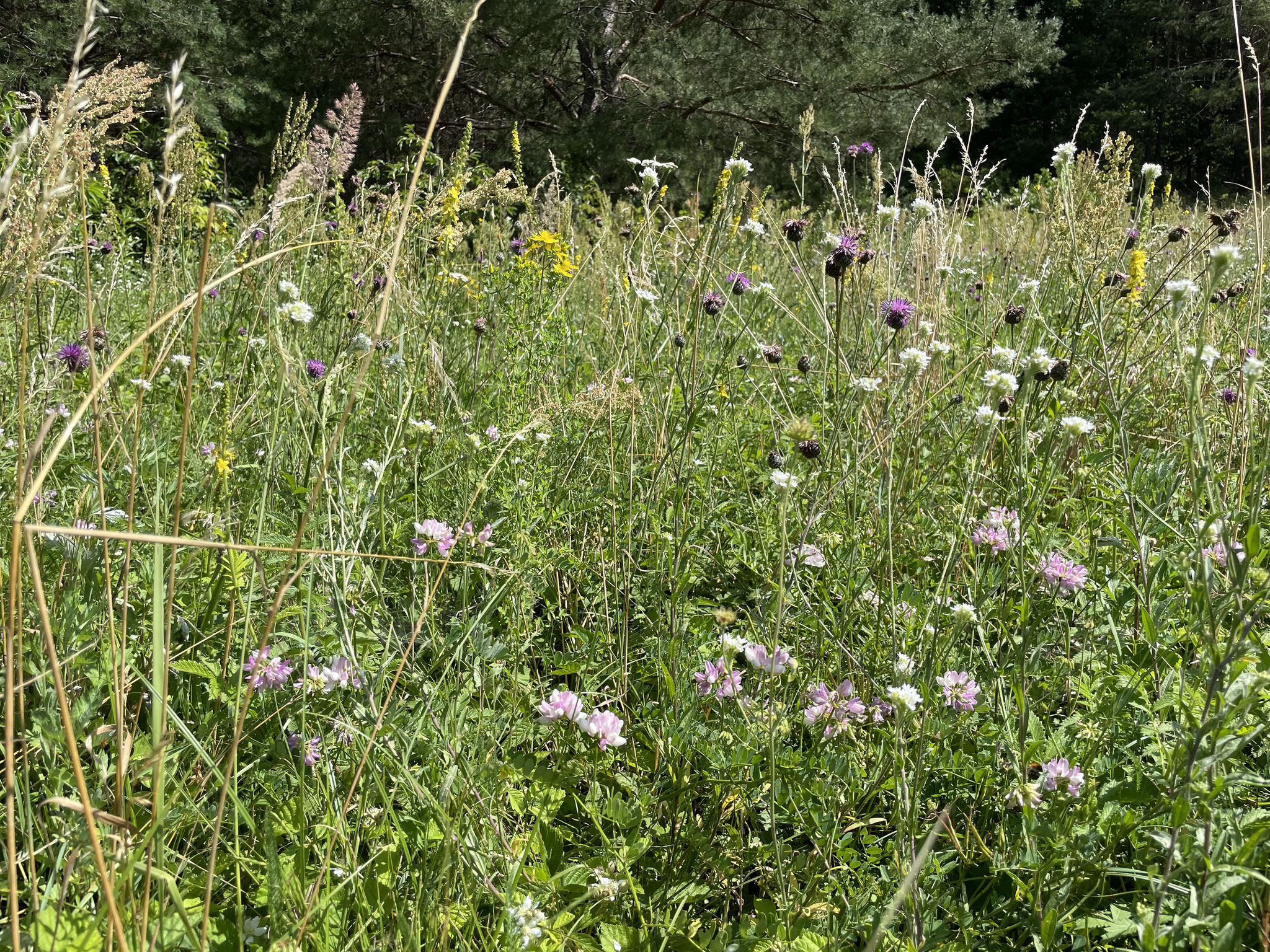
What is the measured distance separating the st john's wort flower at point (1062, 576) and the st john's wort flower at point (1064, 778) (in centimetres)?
38

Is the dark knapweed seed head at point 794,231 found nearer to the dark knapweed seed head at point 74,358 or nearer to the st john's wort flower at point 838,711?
the st john's wort flower at point 838,711

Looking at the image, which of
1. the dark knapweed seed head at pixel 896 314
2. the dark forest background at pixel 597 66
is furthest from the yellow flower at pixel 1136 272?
the dark forest background at pixel 597 66

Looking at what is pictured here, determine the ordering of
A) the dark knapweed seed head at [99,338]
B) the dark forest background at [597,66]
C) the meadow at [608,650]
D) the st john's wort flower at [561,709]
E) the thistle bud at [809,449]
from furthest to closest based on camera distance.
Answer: the dark forest background at [597,66]
the dark knapweed seed head at [99,338]
the thistle bud at [809,449]
the st john's wort flower at [561,709]
the meadow at [608,650]

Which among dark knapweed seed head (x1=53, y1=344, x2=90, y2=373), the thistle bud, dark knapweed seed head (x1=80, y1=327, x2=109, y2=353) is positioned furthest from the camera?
dark knapweed seed head (x1=53, y1=344, x2=90, y2=373)

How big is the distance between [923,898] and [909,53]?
1036cm

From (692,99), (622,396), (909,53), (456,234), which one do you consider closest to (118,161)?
(692,99)

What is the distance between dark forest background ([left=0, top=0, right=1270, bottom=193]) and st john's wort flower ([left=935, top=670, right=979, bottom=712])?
8372mm

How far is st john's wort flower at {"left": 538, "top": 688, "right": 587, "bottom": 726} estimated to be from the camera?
115 cm

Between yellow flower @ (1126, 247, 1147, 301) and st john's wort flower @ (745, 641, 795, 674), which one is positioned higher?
yellow flower @ (1126, 247, 1147, 301)

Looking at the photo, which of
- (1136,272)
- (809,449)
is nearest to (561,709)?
(809,449)

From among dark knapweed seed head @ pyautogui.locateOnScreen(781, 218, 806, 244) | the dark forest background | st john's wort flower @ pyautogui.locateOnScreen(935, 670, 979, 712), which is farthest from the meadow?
the dark forest background

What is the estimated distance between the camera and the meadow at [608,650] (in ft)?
2.81

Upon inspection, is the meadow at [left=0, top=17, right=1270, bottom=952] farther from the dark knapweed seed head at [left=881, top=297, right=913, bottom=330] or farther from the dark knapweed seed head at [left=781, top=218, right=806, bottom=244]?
the dark knapweed seed head at [left=781, top=218, right=806, bottom=244]

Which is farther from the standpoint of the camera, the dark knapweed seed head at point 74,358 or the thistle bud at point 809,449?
the dark knapweed seed head at point 74,358
